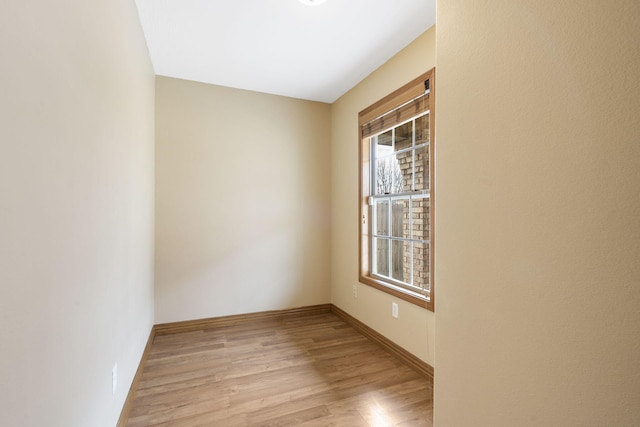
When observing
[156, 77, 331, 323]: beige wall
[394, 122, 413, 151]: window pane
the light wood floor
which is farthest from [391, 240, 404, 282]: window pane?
[156, 77, 331, 323]: beige wall

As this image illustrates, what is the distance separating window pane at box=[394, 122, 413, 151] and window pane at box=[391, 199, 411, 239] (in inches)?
19.3

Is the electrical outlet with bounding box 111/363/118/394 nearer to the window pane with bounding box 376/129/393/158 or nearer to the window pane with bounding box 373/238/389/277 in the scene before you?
the window pane with bounding box 373/238/389/277

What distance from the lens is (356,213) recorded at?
312cm

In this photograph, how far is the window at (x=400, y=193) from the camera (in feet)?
7.45

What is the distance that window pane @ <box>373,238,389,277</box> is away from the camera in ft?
9.30

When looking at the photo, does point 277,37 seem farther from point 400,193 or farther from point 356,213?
point 356,213

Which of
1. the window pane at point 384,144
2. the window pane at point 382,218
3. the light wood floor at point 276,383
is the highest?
the window pane at point 384,144

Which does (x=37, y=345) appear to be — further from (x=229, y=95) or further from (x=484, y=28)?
(x=229, y=95)

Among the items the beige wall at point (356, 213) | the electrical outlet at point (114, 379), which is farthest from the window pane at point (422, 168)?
the electrical outlet at point (114, 379)

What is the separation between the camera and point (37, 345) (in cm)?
78

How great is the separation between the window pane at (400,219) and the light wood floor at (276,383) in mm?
1056

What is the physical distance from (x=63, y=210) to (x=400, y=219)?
2310mm

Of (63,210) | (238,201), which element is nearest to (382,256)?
(238,201)

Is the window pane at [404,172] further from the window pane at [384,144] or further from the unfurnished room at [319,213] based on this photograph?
the window pane at [384,144]
